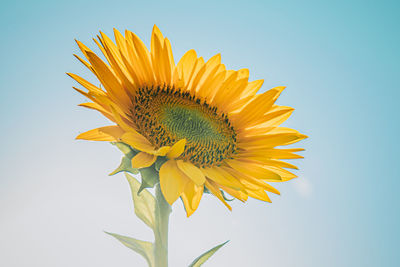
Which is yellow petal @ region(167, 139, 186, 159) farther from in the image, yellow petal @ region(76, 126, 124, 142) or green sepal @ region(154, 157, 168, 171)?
yellow petal @ region(76, 126, 124, 142)

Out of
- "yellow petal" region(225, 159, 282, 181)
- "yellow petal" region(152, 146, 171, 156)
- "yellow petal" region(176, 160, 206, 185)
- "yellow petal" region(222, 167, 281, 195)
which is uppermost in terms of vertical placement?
"yellow petal" region(225, 159, 282, 181)

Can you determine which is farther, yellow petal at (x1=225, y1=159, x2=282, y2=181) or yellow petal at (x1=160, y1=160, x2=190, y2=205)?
yellow petal at (x1=225, y1=159, x2=282, y2=181)

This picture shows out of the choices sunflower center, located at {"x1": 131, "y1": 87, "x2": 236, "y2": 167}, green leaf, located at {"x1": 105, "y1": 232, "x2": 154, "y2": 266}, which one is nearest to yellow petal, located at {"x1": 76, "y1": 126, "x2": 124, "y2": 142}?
sunflower center, located at {"x1": 131, "y1": 87, "x2": 236, "y2": 167}

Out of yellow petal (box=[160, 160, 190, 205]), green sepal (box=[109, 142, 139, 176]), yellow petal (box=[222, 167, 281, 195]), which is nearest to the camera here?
yellow petal (box=[160, 160, 190, 205])

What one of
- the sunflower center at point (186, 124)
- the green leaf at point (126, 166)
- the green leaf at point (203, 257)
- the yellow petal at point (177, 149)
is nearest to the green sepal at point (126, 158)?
the green leaf at point (126, 166)

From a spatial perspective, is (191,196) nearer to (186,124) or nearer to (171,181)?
(171,181)

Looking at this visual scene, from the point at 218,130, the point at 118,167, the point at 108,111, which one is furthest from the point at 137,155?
the point at 218,130
